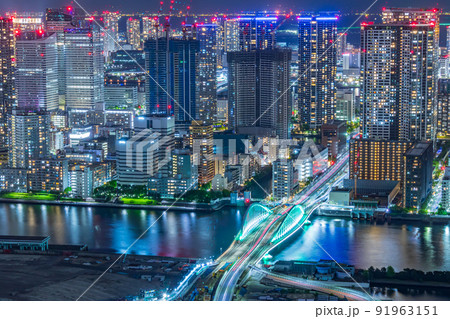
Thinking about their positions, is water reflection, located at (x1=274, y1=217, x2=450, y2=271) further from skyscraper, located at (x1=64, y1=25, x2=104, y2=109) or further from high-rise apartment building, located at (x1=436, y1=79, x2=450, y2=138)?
skyscraper, located at (x1=64, y1=25, x2=104, y2=109)

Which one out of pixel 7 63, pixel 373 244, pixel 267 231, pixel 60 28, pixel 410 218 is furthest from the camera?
pixel 60 28

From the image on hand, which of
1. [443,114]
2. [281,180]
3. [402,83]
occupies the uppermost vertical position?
[402,83]

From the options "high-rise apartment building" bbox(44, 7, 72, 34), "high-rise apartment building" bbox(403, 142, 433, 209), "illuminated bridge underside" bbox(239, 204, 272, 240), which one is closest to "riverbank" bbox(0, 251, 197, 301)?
"illuminated bridge underside" bbox(239, 204, 272, 240)

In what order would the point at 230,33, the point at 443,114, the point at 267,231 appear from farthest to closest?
the point at 230,33
the point at 443,114
the point at 267,231

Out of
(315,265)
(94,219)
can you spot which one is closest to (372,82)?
(94,219)

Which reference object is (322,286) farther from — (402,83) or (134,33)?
(134,33)

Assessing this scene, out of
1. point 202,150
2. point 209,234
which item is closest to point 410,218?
point 209,234

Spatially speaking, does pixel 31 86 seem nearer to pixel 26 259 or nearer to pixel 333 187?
pixel 333 187
